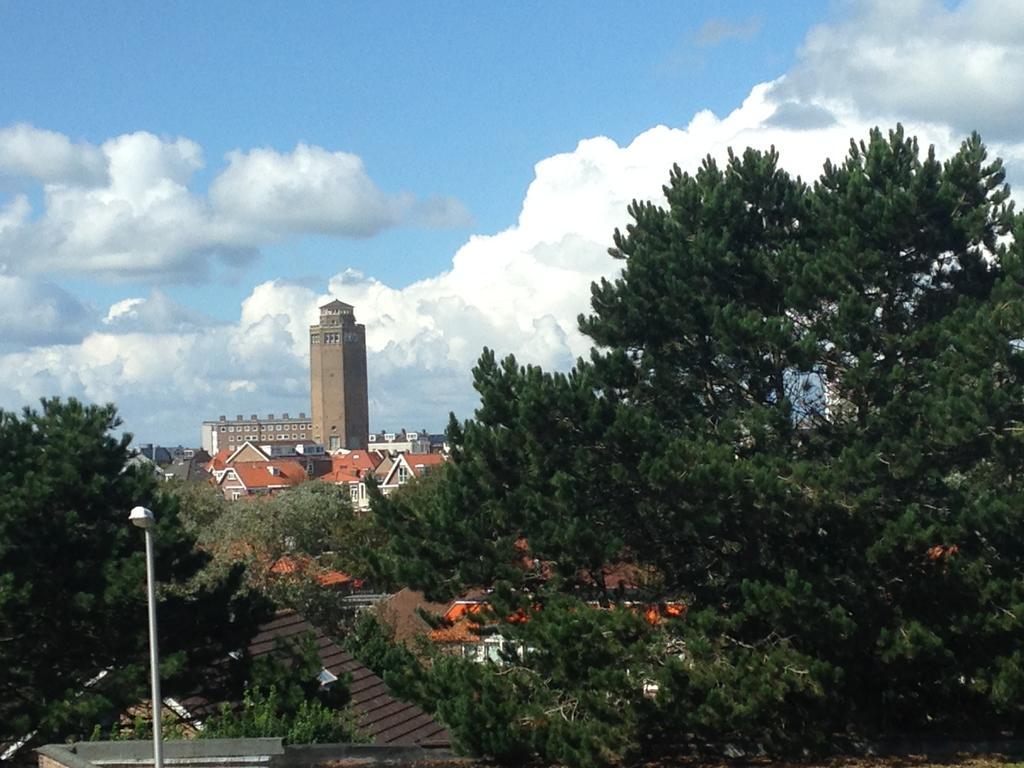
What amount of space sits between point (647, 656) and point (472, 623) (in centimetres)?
273

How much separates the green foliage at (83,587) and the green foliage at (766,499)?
2882 millimetres

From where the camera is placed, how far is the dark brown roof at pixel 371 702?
22.7 m

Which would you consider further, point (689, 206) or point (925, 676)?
point (689, 206)

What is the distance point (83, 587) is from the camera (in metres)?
17.7

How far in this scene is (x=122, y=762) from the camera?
41.8 ft

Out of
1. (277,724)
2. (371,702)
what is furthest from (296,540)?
(277,724)

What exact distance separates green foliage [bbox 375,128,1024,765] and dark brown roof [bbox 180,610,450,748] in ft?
14.7

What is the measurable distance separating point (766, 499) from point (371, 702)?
9938 mm

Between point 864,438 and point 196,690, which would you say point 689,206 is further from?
point 196,690

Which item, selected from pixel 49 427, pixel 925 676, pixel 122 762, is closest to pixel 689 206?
pixel 925 676

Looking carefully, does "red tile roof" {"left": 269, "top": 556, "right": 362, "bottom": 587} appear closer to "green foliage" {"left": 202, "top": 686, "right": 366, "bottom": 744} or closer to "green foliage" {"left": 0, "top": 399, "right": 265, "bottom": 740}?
"green foliage" {"left": 0, "top": 399, "right": 265, "bottom": 740}

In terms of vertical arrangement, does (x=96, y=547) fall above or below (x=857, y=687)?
above

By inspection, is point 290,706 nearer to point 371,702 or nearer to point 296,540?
point 371,702

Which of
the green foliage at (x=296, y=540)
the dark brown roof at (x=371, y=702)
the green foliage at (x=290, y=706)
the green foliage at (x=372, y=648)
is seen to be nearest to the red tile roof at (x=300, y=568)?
the green foliage at (x=296, y=540)
